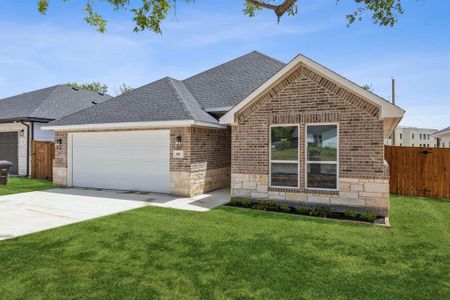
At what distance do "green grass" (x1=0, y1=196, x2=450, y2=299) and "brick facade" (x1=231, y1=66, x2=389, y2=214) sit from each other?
4.35 feet

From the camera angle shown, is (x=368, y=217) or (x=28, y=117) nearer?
(x=368, y=217)

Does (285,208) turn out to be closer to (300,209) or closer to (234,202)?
(300,209)

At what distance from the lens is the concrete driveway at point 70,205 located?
7.87 metres

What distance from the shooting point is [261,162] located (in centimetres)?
1030

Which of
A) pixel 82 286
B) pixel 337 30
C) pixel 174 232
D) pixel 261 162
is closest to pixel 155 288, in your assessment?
pixel 82 286

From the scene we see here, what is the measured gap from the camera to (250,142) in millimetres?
10523

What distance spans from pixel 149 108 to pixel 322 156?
7822 millimetres

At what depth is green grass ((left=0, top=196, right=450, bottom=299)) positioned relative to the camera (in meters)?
4.31

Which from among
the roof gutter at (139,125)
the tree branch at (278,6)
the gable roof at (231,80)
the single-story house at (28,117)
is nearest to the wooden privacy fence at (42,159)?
the single-story house at (28,117)

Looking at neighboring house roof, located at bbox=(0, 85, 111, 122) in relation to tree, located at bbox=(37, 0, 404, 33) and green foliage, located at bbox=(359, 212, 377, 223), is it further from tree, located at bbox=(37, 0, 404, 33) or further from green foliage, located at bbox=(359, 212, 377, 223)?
green foliage, located at bbox=(359, 212, 377, 223)

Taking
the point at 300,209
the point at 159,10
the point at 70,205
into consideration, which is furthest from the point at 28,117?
the point at 300,209

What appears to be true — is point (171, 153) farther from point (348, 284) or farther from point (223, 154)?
point (348, 284)

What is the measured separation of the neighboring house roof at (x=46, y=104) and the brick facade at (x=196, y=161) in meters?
5.64

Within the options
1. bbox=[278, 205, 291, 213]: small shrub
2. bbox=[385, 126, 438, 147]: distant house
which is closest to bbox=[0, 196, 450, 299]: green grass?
bbox=[278, 205, 291, 213]: small shrub
